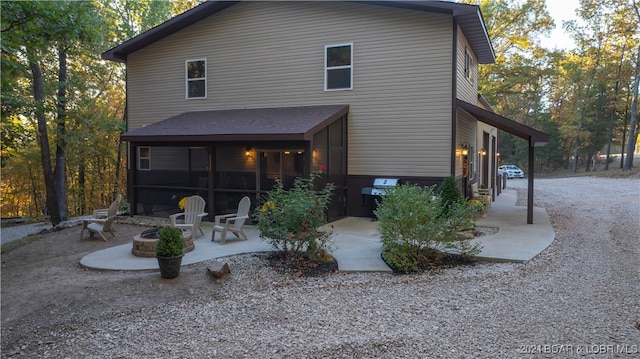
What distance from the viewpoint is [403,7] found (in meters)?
10.1

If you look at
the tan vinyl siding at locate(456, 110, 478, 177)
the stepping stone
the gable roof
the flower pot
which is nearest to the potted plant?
the flower pot

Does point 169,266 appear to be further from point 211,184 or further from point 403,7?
point 403,7

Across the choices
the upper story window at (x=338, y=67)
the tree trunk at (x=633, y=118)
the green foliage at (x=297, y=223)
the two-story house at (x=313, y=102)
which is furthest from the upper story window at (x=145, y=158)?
the tree trunk at (x=633, y=118)

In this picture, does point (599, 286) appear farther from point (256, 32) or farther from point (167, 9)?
point (167, 9)

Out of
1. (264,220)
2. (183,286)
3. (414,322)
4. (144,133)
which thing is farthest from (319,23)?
(414,322)

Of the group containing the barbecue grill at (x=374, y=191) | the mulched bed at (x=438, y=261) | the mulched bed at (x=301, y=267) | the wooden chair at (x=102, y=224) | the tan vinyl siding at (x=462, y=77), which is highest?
the tan vinyl siding at (x=462, y=77)

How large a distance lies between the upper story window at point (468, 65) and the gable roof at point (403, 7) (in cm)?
36

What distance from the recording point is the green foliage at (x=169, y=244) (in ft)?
17.6

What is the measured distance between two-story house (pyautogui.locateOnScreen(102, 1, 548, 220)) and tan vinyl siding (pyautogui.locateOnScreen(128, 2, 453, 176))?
27 mm

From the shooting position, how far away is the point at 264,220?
6324 millimetres

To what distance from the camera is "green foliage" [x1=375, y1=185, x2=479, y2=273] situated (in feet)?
19.8

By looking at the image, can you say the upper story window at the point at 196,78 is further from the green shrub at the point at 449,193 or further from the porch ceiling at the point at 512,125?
the green shrub at the point at 449,193

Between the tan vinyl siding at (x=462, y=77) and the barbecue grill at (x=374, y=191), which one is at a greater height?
the tan vinyl siding at (x=462, y=77)

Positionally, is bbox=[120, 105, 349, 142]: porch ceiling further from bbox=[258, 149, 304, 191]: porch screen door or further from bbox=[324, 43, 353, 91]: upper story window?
bbox=[258, 149, 304, 191]: porch screen door
